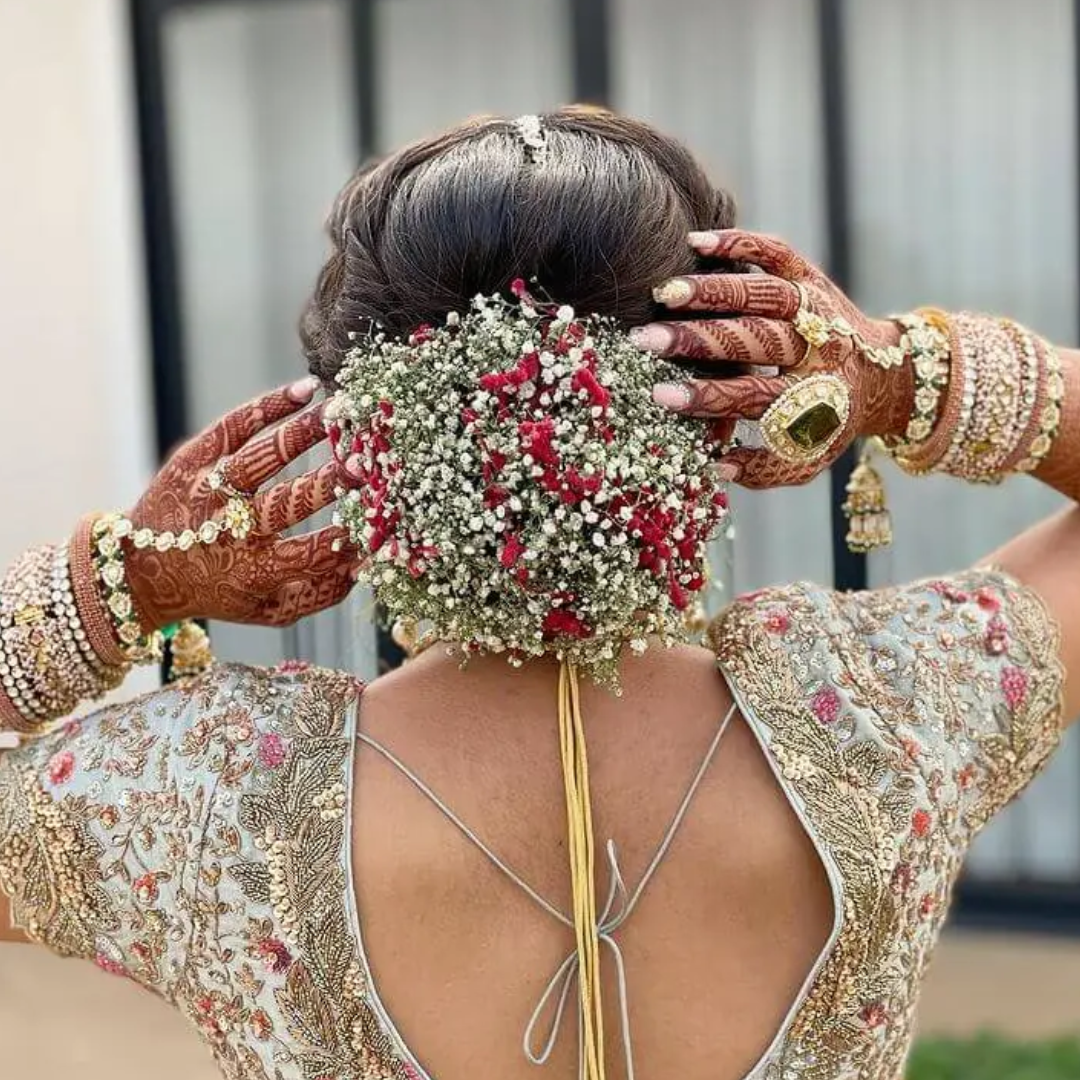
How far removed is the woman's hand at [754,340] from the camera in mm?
1144

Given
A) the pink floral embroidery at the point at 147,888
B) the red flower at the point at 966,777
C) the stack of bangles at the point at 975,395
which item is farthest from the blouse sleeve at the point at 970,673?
the pink floral embroidery at the point at 147,888

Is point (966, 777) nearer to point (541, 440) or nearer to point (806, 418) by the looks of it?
point (806, 418)

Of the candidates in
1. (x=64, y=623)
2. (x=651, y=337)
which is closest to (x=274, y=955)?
(x=64, y=623)

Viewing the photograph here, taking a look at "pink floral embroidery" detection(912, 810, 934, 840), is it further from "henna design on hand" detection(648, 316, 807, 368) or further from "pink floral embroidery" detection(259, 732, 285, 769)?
"pink floral embroidery" detection(259, 732, 285, 769)

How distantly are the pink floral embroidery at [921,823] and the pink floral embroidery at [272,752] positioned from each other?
1.58 feet

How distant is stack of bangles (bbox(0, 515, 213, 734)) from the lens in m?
1.26

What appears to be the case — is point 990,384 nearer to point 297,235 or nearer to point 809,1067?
point 809,1067

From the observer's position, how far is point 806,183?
4020mm

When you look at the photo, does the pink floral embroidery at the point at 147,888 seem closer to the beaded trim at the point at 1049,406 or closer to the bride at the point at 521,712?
the bride at the point at 521,712

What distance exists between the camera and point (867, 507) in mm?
1493

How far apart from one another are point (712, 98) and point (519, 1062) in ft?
10.9

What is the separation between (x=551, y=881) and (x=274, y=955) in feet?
0.69

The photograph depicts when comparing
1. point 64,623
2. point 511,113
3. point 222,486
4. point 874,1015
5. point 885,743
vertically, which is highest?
point 511,113

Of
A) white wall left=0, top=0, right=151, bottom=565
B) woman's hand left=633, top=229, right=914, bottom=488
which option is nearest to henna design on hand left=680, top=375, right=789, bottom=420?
woman's hand left=633, top=229, right=914, bottom=488
